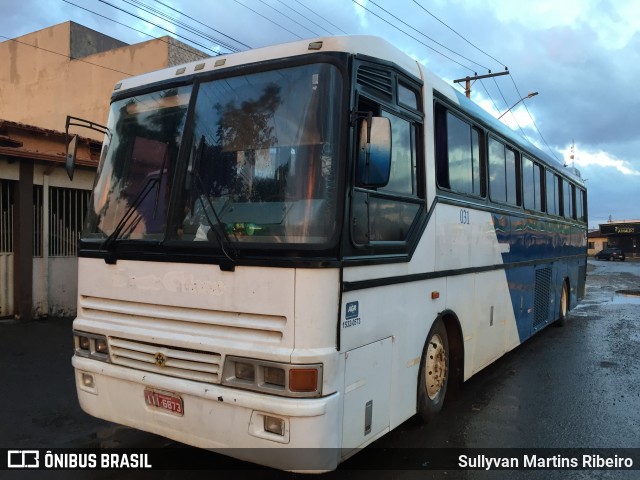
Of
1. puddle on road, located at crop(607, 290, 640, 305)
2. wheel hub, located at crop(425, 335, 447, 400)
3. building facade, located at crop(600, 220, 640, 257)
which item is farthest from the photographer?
building facade, located at crop(600, 220, 640, 257)

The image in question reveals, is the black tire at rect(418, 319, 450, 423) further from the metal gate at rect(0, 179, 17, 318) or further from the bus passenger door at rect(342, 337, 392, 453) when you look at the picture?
the metal gate at rect(0, 179, 17, 318)

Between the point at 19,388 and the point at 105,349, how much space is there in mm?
2692

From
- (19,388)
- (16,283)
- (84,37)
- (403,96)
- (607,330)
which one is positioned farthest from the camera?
(84,37)

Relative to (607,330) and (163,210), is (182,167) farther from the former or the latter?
(607,330)

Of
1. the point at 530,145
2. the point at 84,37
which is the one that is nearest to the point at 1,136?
the point at 530,145

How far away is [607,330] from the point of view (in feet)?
34.2

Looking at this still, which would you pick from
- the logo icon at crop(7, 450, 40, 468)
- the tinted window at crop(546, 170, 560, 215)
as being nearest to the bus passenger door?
the logo icon at crop(7, 450, 40, 468)

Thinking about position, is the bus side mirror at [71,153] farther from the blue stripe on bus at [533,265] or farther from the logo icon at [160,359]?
the blue stripe on bus at [533,265]

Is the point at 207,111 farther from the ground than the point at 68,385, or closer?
farther from the ground

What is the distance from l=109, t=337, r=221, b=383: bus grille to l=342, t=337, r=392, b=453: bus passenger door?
2.82ft

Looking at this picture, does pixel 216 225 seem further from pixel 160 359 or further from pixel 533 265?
pixel 533 265

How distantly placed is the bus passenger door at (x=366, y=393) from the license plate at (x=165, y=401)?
3.68ft

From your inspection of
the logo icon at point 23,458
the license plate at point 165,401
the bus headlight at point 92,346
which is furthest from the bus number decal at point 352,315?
the logo icon at point 23,458

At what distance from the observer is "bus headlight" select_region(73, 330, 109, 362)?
12.7 ft
